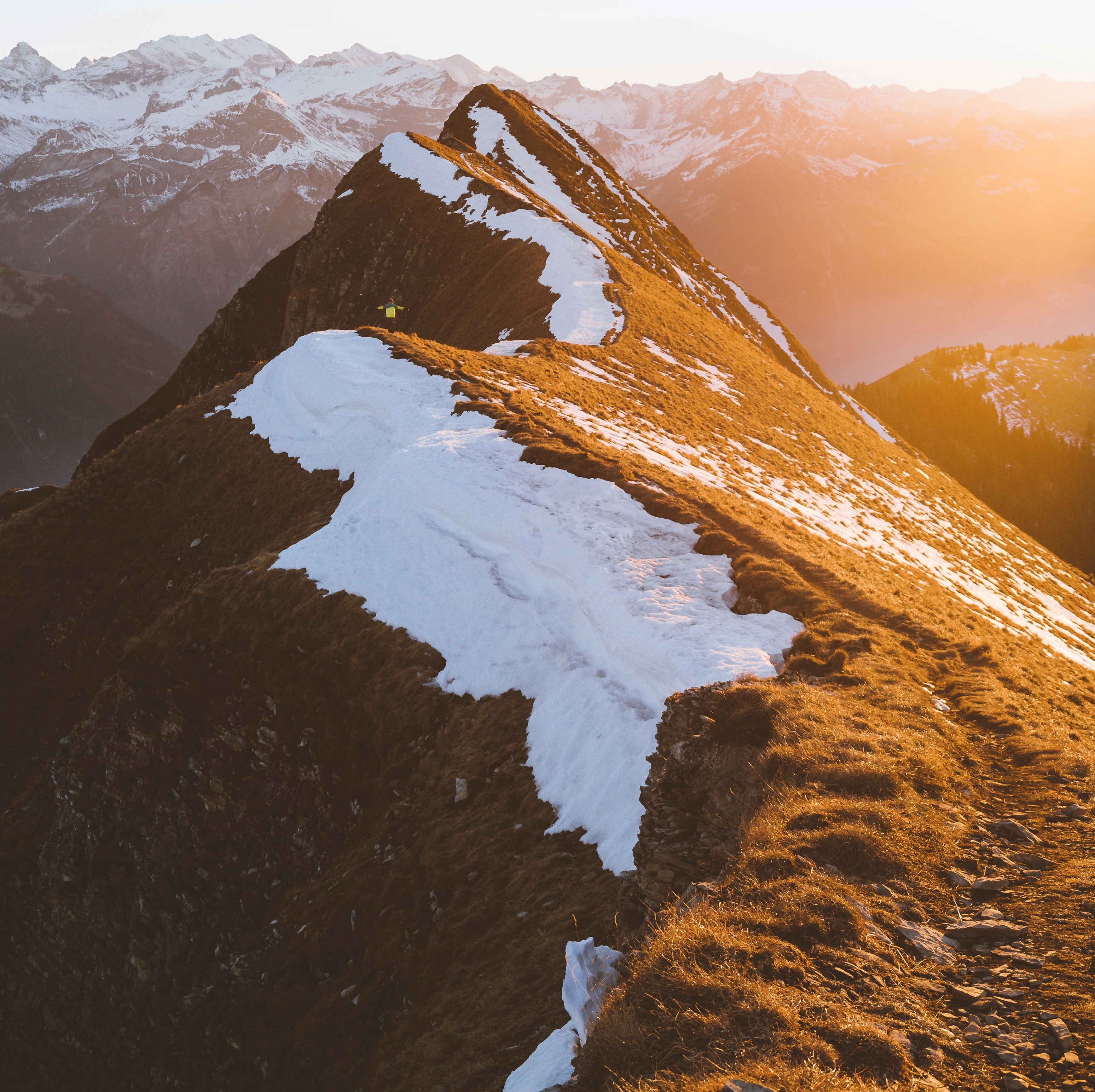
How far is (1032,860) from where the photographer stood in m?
7.61

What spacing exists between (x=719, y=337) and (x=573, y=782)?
43.8 meters

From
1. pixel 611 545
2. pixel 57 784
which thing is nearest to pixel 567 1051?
pixel 611 545

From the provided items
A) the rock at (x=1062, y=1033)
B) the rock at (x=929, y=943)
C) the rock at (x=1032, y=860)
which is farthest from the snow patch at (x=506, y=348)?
the rock at (x=1062, y=1033)

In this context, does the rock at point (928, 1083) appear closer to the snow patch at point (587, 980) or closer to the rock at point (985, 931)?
the rock at point (985, 931)

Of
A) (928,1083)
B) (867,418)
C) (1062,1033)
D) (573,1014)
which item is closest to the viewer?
(928,1083)

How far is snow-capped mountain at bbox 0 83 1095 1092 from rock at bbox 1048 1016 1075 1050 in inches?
6.8

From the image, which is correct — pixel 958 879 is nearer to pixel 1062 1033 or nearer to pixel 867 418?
pixel 1062 1033

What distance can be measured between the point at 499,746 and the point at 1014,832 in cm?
756

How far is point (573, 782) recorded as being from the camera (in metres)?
11.5

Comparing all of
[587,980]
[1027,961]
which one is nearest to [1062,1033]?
[1027,961]

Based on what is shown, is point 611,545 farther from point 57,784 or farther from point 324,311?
point 324,311

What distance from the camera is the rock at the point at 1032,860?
7473 millimetres

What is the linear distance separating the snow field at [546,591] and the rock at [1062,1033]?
208 inches

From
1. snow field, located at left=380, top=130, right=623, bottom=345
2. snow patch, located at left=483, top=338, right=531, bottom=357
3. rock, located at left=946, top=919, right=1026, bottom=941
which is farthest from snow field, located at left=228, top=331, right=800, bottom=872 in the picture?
snow field, located at left=380, top=130, right=623, bottom=345
